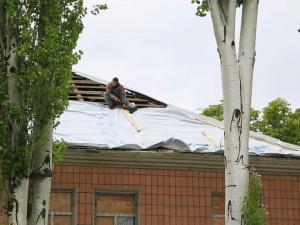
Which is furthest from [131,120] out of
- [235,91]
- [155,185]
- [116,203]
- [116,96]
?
[235,91]

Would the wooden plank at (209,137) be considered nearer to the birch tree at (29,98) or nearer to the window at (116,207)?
the window at (116,207)

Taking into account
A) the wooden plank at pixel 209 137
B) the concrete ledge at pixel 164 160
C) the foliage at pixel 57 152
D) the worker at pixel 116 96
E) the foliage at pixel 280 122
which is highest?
the foliage at pixel 280 122

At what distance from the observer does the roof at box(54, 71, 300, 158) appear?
16750 millimetres

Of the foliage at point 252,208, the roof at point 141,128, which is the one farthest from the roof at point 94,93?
the foliage at point 252,208

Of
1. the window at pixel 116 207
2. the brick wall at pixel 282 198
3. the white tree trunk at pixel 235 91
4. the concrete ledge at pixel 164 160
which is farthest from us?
the brick wall at pixel 282 198

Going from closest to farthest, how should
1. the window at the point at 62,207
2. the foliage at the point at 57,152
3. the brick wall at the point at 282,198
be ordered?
the foliage at the point at 57,152 → the window at the point at 62,207 → the brick wall at the point at 282,198

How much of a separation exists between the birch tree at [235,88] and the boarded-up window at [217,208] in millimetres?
5168

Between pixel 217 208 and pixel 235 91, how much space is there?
544 cm

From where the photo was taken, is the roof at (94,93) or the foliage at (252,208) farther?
the roof at (94,93)

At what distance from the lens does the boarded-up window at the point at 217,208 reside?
1728cm

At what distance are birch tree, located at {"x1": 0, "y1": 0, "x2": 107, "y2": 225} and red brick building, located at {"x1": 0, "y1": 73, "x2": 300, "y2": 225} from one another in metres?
3.86

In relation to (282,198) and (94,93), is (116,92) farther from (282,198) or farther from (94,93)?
(282,198)

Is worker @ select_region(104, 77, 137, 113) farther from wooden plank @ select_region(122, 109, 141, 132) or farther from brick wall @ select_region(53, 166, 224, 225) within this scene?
brick wall @ select_region(53, 166, 224, 225)

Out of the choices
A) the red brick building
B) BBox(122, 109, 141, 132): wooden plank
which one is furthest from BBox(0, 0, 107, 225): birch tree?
BBox(122, 109, 141, 132): wooden plank
